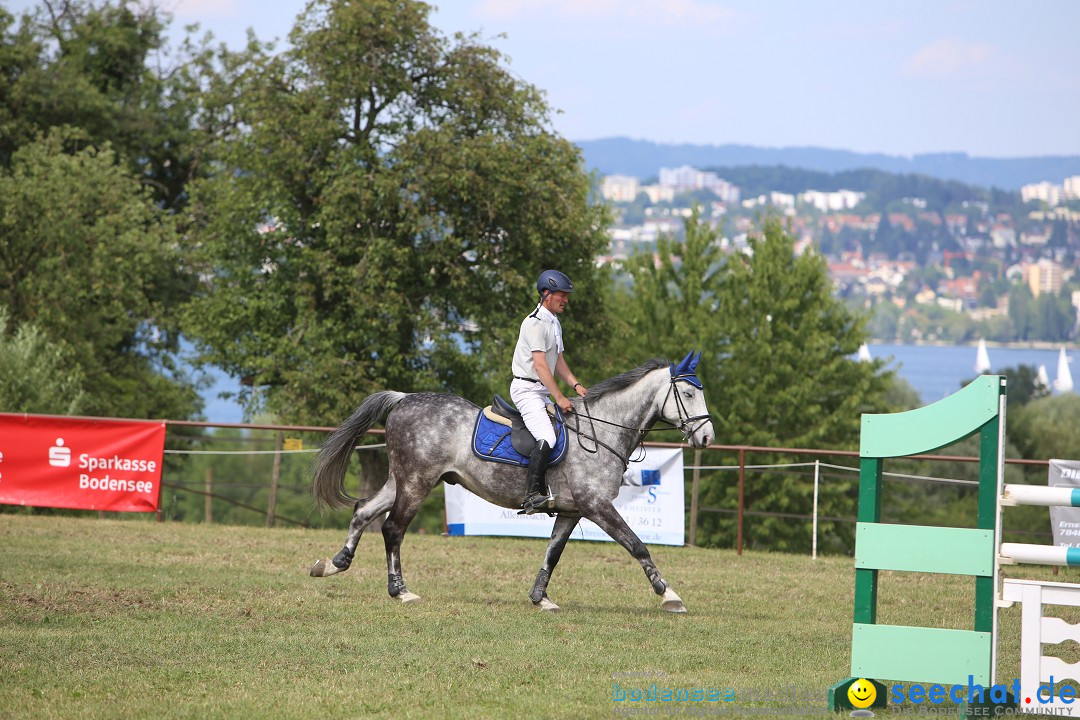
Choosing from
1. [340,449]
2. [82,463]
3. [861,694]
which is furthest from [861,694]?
[82,463]

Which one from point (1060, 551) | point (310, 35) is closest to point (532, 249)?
point (310, 35)

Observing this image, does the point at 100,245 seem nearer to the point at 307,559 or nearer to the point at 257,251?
the point at 257,251

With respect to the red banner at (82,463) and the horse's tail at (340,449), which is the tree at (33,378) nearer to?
the red banner at (82,463)

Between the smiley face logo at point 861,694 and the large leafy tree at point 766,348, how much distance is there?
94.1ft

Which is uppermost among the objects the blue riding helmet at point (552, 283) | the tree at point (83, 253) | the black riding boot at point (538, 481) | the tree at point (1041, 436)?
the tree at point (83, 253)

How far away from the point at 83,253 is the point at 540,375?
25.4 meters

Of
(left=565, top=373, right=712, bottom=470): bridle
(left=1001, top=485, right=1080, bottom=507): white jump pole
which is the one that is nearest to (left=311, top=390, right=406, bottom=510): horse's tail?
(left=565, top=373, right=712, bottom=470): bridle

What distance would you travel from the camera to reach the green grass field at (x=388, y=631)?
20.9 feet

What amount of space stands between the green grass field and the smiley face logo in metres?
0.49

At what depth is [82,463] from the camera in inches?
680

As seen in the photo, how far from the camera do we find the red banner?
17.2 meters

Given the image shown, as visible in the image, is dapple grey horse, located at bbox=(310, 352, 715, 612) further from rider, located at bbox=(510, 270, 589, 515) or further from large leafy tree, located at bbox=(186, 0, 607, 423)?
large leafy tree, located at bbox=(186, 0, 607, 423)

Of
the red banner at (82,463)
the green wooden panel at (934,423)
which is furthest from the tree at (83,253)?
the green wooden panel at (934,423)

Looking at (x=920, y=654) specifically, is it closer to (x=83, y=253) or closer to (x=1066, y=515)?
(x=1066, y=515)
